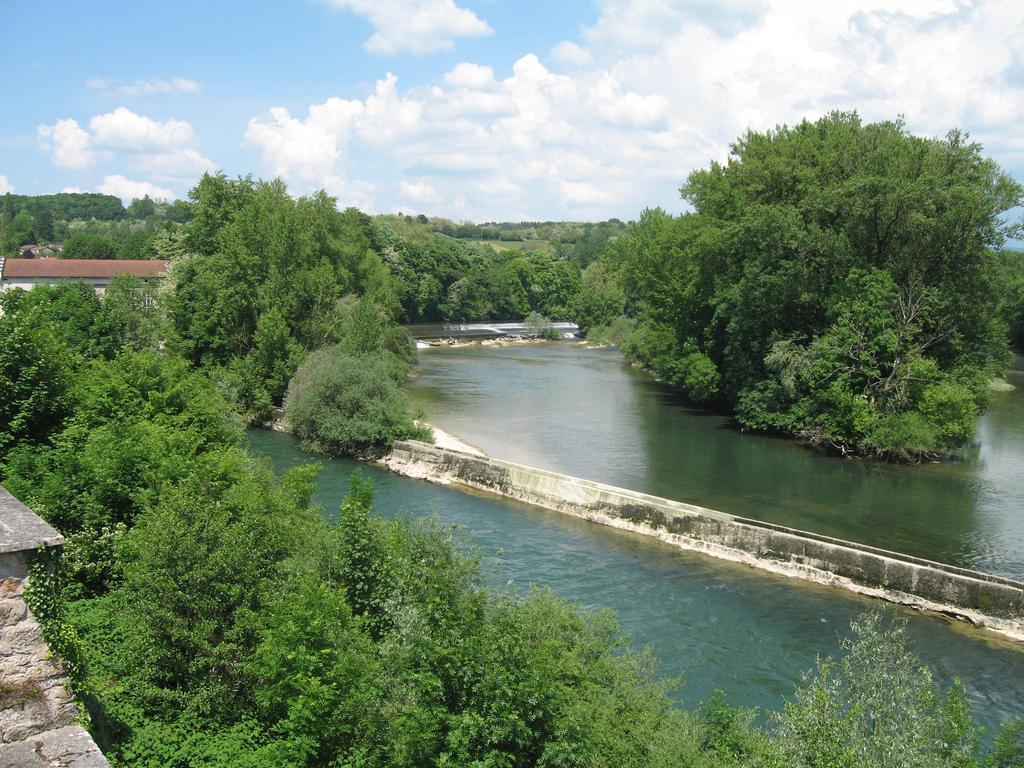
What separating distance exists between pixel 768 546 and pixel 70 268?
284ft

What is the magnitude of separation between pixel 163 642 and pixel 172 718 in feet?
3.87

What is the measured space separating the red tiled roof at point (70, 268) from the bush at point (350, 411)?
171 ft

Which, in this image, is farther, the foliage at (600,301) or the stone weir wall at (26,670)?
the foliage at (600,301)

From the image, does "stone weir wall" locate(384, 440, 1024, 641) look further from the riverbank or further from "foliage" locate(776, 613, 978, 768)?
the riverbank

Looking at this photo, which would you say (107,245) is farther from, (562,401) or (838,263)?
(838,263)

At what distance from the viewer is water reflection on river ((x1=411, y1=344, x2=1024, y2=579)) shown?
28.8 meters

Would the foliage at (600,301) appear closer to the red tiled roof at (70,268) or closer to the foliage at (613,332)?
the foliage at (613,332)

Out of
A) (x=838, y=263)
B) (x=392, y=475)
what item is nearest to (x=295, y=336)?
(x=392, y=475)

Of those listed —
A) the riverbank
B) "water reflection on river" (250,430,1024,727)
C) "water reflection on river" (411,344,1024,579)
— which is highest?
the riverbank

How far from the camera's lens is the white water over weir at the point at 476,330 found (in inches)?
3987

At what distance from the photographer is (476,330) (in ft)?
352

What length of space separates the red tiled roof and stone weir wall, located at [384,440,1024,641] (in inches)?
2550

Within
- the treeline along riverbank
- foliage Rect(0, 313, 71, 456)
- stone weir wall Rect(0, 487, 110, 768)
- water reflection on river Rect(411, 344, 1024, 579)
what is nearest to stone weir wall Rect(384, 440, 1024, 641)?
water reflection on river Rect(411, 344, 1024, 579)

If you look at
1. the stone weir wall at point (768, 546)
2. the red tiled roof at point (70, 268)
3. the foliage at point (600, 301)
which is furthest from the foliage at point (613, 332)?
the stone weir wall at point (768, 546)
